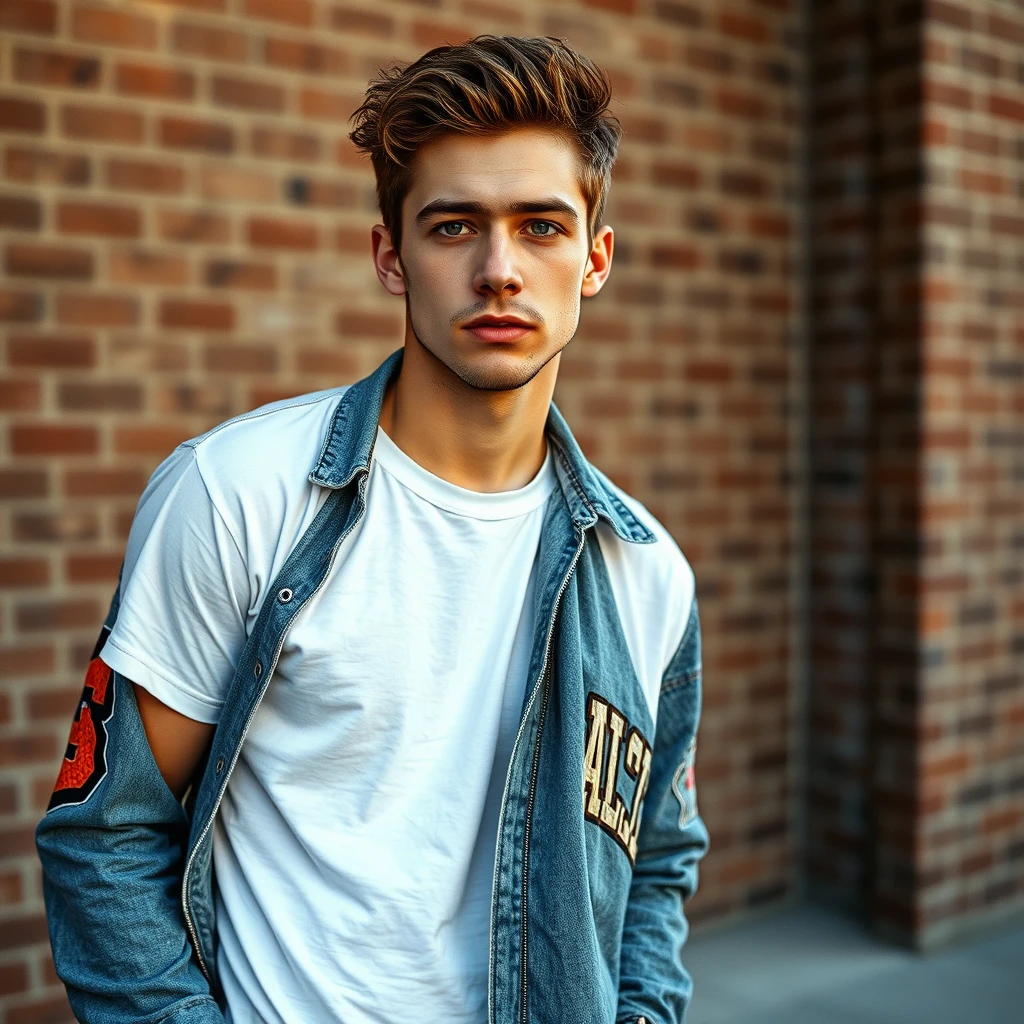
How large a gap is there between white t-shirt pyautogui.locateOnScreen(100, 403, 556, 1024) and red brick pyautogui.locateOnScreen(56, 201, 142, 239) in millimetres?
1365

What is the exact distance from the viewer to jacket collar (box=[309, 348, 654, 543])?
75.0 inches

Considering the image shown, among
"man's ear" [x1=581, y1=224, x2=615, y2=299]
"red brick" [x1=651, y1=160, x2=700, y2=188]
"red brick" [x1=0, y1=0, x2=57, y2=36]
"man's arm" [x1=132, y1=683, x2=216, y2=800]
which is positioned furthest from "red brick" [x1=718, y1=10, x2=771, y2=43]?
"man's arm" [x1=132, y1=683, x2=216, y2=800]

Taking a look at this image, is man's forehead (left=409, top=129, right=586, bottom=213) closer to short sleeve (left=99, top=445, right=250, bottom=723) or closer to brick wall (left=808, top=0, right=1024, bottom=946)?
short sleeve (left=99, top=445, right=250, bottom=723)

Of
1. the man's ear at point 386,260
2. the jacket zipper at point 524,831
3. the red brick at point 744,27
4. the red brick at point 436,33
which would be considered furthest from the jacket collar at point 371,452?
the red brick at point 744,27

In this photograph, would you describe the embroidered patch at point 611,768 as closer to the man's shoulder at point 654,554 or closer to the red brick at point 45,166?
the man's shoulder at point 654,554

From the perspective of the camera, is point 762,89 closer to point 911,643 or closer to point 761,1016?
point 911,643

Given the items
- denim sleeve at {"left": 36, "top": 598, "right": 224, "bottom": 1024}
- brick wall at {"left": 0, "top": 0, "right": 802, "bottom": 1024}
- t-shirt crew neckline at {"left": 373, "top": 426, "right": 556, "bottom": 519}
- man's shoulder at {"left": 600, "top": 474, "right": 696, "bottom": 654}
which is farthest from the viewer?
brick wall at {"left": 0, "top": 0, "right": 802, "bottom": 1024}

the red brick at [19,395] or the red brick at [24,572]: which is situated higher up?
the red brick at [19,395]

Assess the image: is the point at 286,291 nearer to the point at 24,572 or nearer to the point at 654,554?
the point at 24,572

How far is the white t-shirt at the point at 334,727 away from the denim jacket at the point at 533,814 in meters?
0.05

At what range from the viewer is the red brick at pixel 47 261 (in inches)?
116

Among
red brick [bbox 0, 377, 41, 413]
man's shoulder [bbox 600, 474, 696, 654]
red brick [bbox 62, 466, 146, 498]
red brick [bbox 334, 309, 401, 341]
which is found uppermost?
red brick [bbox 334, 309, 401, 341]

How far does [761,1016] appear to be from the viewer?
12.3 feet

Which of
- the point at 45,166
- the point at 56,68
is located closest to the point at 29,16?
the point at 56,68
